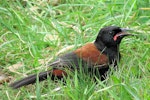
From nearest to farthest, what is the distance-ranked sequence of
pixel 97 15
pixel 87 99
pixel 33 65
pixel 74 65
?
pixel 87 99, pixel 74 65, pixel 33 65, pixel 97 15

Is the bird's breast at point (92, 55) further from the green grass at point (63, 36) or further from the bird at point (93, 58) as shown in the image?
the green grass at point (63, 36)

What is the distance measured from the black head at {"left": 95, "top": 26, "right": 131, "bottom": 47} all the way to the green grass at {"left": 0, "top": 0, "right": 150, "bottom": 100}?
0.21 m

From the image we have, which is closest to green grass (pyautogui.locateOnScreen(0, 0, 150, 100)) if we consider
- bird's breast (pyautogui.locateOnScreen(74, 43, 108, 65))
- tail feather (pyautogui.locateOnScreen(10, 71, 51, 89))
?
tail feather (pyautogui.locateOnScreen(10, 71, 51, 89))

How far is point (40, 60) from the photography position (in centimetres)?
560

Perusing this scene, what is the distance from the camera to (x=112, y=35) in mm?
5273

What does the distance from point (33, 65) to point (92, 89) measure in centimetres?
128

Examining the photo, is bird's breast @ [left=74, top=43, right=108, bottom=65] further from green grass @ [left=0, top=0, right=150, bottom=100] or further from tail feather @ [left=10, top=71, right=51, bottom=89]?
tail feather @ [left=10, top=71, right=51, bottom=89]

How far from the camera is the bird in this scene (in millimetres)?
5012

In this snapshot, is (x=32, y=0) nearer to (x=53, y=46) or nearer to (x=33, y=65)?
(x=53, y=46)

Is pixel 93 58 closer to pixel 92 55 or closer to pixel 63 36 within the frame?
pixel 92 55

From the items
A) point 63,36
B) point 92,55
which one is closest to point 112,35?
point 92,55

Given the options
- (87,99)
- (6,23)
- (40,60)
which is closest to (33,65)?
(40,60)

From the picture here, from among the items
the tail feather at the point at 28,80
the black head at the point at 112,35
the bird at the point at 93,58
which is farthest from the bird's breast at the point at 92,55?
the tail feather at the point at 28,80

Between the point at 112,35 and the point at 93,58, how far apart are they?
1.00ft
